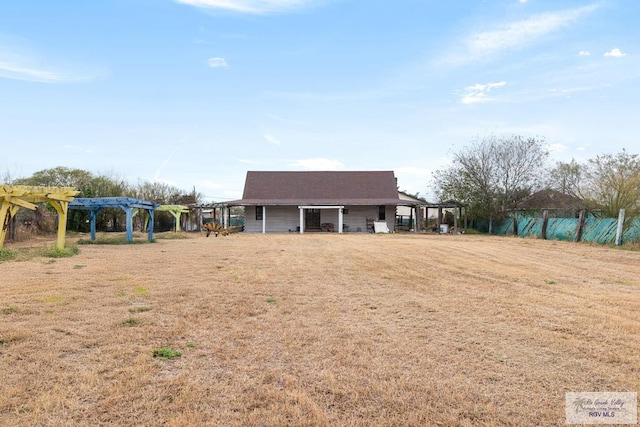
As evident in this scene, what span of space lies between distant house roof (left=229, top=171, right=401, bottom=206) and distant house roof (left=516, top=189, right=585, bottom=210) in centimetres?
920

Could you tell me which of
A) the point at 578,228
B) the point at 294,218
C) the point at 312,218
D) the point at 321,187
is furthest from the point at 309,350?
the point at 321,187

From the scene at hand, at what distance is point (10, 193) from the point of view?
1200 cm

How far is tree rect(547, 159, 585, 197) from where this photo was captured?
82.6ft

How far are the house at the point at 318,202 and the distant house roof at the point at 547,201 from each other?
913 centimetres

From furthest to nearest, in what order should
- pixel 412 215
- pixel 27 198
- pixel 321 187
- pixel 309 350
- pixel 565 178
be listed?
pixel 321 187 → pixel 412 215 → pixel 565 178 → pixel 27 198 → pixel 309 350

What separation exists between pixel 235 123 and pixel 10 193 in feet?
35.5

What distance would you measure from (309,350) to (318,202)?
1008 inches

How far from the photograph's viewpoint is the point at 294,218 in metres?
30.1

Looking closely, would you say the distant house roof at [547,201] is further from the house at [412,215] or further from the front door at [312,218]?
the front door at [312,218]

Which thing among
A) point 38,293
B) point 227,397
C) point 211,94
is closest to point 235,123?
point 211,94

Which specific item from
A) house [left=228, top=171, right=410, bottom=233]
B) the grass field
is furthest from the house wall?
the grass field

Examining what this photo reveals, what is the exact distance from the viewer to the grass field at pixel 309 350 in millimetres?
2689

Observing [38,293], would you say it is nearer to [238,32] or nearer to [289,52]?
[238,32]

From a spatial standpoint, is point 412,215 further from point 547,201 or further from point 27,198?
point 27,198
